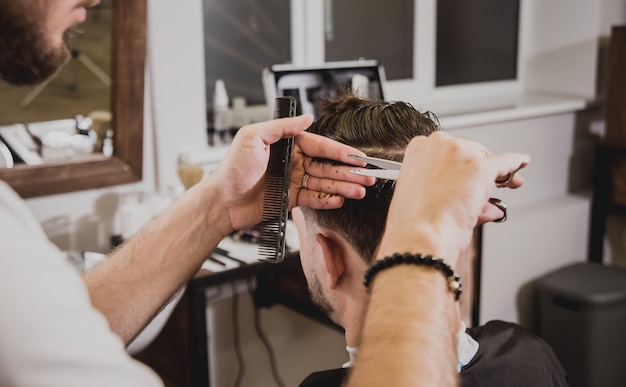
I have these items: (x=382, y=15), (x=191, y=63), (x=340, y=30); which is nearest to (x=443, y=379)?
(x=191, y=63)

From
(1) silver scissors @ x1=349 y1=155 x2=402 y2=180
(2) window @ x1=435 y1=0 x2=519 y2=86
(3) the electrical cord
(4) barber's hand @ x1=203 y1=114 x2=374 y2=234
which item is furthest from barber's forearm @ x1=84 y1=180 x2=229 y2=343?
(2) window @ x1=435 y1=0 x2=519 y2=86

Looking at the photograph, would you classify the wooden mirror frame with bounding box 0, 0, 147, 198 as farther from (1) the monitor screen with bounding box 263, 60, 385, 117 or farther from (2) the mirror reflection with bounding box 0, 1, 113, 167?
(1) the monitor screen with bounding box 263, 60, 385, 117

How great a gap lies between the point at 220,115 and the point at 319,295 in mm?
1323

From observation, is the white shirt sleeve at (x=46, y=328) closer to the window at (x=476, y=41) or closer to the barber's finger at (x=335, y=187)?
the barber's finger at (x=335, y=187)

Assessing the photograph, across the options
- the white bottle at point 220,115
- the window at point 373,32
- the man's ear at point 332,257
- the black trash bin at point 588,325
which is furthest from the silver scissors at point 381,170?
the black trash bin at point 588,325

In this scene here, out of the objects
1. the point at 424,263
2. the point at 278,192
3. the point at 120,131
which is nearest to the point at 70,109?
the point at 120,131

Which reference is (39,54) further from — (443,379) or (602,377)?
(602,377)

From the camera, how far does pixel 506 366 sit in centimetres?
140

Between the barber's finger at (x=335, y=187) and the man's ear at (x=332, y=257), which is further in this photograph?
the man's ear at (x=332, y=257)

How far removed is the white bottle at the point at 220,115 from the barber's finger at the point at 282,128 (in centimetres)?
135

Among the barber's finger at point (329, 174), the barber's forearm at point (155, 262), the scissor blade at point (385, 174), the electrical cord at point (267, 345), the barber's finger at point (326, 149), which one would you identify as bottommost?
the electrical cord at point (267, 345)

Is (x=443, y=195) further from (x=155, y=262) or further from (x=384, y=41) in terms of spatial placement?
(x=384, y=41)

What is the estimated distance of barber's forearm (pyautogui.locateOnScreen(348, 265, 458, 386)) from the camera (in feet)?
2.31

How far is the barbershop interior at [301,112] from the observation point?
2.14 meters
